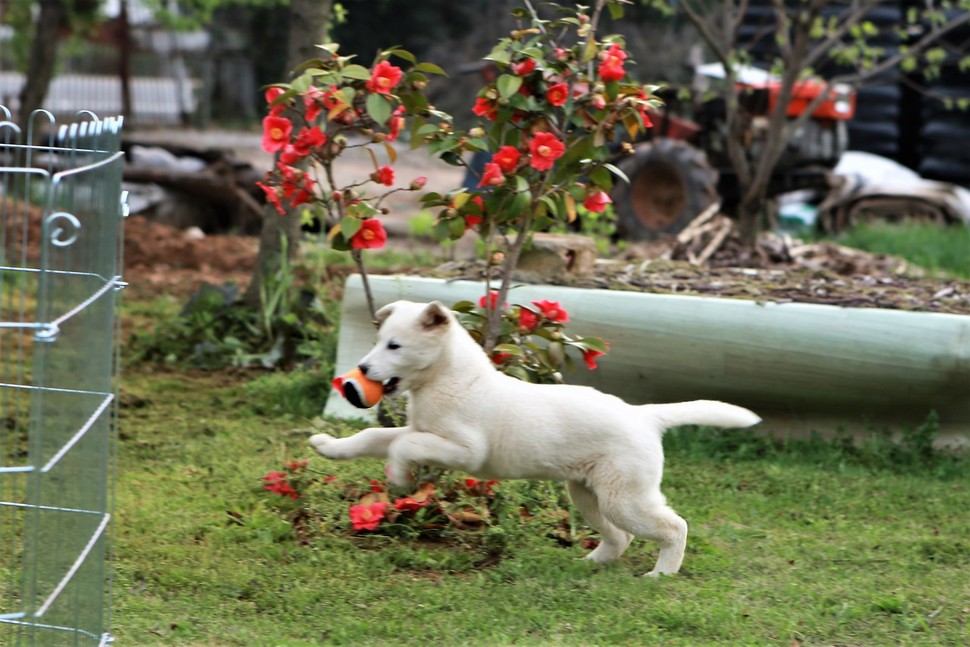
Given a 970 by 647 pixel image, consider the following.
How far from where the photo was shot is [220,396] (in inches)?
260

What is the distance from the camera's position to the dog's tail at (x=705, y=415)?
12.7 feet

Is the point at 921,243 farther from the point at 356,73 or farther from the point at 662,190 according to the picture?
the point at 356,73

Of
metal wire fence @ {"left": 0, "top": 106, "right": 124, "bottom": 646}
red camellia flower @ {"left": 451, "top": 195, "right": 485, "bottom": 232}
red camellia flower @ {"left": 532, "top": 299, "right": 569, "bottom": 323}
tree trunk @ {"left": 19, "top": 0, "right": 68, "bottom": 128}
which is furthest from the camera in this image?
tree trunk @ {"left": 19, "top": 0, "right": 68, "bottom": 128}

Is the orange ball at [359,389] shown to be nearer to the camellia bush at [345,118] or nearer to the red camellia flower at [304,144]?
the camellia bush at [345,118]

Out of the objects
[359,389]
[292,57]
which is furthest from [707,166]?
[359,389]

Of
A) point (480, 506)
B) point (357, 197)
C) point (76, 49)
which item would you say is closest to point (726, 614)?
point (480, 506)

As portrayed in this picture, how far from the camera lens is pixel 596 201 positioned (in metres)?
4.55

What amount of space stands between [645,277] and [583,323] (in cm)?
77

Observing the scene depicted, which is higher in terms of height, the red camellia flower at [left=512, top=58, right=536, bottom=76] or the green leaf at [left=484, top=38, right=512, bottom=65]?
the green leaf at [left=484, top=38, right=512, bottom=65]

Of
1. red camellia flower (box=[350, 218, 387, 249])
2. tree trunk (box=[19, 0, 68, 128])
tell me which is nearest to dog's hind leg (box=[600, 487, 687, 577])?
red camellia flower (box=[350, 218, 387, 249])

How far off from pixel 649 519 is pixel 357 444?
3.20 feet

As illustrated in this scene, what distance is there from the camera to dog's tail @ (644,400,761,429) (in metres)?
3.88

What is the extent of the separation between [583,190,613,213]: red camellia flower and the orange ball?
45.8 inches

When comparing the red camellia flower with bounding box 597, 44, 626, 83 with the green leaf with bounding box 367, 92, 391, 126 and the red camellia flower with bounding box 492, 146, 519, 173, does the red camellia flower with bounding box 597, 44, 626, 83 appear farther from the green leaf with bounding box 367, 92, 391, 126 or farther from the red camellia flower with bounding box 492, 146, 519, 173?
the green leaf with bounding box 367, 92, 391, 126
